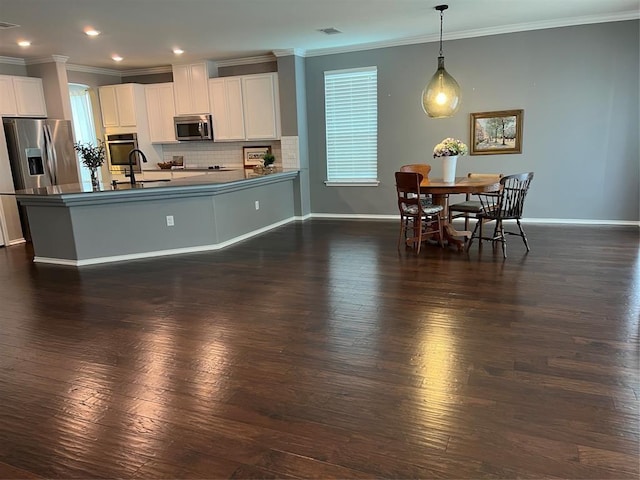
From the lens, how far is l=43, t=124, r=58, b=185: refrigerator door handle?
651 centimetres

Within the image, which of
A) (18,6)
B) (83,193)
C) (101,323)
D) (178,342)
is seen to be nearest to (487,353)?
(178,342)

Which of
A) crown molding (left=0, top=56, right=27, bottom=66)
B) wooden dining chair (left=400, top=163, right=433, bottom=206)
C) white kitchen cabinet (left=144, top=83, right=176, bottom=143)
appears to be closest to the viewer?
wooden dining chair (left=400, top=163, right=433, bottom=206)

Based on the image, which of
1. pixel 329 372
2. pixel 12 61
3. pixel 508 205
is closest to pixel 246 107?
pixel 12 61

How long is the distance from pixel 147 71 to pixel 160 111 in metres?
0.81

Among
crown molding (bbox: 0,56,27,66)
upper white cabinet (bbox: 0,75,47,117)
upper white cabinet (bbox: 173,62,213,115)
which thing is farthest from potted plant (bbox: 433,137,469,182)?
crown molding (bbox: 0,56,27,66)

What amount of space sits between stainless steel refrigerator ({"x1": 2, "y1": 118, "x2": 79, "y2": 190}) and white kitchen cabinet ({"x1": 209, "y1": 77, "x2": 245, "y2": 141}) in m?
2.19

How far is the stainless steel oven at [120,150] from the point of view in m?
7.88

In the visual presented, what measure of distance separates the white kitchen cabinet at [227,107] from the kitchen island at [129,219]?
6.46 feet

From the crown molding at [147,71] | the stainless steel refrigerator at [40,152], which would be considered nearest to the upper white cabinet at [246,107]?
the crown molding at [147,71]

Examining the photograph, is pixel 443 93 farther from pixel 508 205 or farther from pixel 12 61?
pixel 12 61

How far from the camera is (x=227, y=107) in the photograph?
7.39 meters

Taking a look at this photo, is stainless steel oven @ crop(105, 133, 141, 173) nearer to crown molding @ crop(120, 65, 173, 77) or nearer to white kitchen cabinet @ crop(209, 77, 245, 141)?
crown molding @ crop(120, 65, 173, 77)

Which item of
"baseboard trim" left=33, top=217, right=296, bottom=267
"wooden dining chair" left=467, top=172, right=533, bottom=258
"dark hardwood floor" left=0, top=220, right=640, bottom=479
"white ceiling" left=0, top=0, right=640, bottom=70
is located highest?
"white ceiling" left=0, top=0, right=640, bottom=70

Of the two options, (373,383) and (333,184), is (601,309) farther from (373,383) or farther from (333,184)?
(333,184)
